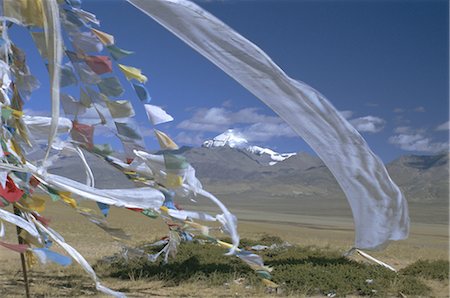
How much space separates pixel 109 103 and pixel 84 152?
1369 millimetres

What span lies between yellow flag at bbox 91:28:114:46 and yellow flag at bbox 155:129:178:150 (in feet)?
3.68

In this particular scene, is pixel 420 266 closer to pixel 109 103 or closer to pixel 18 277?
pixel 18 277

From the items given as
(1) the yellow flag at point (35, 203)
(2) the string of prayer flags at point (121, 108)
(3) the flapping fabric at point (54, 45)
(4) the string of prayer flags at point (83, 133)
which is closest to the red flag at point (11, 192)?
(1) the yellow flag at point (35, 203)

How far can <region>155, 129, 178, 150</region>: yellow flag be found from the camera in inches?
221

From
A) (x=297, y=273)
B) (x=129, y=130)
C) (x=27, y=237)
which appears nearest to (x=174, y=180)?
(x=129, y=130)

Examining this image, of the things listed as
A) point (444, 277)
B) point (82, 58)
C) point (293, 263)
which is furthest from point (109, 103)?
point (444, 277)

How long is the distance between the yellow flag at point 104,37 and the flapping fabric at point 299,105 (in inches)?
43.6

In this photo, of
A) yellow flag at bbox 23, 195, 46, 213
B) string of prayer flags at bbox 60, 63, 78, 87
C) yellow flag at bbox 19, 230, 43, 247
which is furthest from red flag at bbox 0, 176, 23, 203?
string of prayer flags at bbox 60, 63, 78, 87

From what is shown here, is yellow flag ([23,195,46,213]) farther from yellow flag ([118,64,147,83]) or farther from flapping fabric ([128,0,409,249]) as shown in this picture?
flapping fabric ([128,0,409,249])

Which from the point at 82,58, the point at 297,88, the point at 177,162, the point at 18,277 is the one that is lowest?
the point at 18,277

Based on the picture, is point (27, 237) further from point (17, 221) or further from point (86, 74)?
point (86, 74)

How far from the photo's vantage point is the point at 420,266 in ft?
43.0

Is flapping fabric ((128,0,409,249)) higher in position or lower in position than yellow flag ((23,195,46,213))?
higher

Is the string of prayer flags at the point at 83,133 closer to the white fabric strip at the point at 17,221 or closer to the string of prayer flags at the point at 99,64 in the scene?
the string of prayer flags at the point at 99,64
